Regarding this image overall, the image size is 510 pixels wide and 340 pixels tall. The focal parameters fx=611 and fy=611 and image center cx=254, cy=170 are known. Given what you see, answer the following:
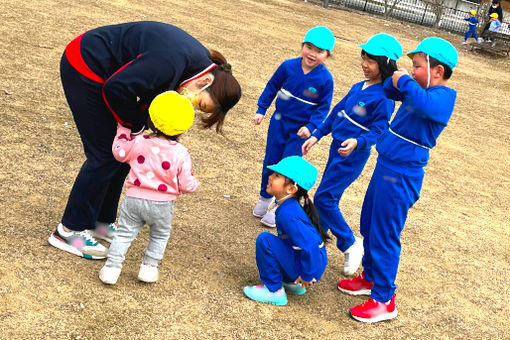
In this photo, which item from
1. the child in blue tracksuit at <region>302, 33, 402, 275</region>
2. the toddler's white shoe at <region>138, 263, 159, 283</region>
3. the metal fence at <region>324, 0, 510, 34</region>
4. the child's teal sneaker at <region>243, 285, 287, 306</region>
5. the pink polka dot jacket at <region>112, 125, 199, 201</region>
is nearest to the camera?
the pink polka dot jacket at <region>112, 125, 199, 201</region>

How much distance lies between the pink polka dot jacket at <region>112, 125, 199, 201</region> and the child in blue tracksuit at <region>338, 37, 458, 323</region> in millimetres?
1149

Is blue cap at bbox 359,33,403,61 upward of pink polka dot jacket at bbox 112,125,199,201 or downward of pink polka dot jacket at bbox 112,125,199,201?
upward

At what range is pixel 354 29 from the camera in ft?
51.9

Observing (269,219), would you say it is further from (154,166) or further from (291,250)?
(154,166)

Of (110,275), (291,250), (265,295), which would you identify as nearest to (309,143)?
(291,250)

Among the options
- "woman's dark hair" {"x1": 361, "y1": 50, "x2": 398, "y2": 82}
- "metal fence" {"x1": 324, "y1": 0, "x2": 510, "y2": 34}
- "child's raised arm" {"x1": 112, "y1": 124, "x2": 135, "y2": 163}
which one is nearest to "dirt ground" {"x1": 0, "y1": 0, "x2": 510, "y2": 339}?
"child's raised arm" {"x1": 112, "y1": 124, "x2": 135, "y2": 163}

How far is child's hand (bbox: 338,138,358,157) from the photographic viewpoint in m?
3.86

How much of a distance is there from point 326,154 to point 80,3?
613cm

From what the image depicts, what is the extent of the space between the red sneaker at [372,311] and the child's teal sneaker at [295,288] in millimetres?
336

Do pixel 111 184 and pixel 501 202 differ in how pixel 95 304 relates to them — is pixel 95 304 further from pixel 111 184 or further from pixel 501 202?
pixel 501 202

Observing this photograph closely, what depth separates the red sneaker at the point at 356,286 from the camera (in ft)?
13.3

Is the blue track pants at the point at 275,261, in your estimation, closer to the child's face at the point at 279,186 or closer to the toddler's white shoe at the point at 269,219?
the child's face at the point at 279,186

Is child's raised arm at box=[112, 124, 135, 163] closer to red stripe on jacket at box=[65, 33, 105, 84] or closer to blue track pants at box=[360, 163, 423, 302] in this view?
red stripe on jacket at box=[65, 33, 105, 84]

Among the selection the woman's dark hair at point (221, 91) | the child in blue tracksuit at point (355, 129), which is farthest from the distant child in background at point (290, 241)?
the woman's dark hair at point (221, 91)
